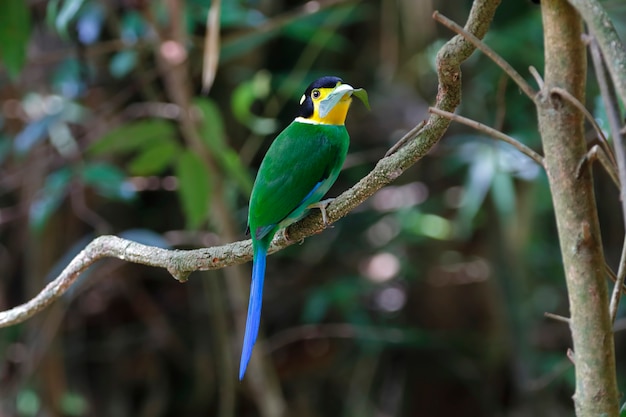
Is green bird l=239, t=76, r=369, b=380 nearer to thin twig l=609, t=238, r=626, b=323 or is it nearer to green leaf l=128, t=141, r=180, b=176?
thin twig l=609, t=238, r=626, b=323

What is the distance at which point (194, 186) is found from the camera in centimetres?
260

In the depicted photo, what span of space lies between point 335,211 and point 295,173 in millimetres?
385

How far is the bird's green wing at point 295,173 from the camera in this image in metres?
1.62

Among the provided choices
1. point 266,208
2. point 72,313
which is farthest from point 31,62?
point 266,208

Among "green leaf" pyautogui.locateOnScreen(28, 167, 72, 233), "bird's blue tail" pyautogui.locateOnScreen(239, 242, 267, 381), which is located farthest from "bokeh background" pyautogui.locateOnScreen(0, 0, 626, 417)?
"bird's blue tail" pyautogui.locateOnScreen(239, 242, 267, 381)

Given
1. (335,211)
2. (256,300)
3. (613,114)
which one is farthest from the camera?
(256,300)

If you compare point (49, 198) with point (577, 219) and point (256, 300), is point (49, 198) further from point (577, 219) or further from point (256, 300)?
point (577, 219)

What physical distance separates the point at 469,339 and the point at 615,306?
9.11ft

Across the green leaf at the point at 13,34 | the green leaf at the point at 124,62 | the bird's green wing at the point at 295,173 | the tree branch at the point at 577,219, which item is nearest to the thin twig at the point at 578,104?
the tree branch at the point at 577,219

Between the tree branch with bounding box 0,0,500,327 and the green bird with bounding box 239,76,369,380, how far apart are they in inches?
1.8

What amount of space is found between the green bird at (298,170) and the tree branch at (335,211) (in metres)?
0.05

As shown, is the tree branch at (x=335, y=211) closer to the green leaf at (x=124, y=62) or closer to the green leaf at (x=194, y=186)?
the green leaf at (x=194, y=186)

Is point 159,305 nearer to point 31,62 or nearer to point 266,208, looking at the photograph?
point 31,62


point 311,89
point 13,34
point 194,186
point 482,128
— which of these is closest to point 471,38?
point 482,128
